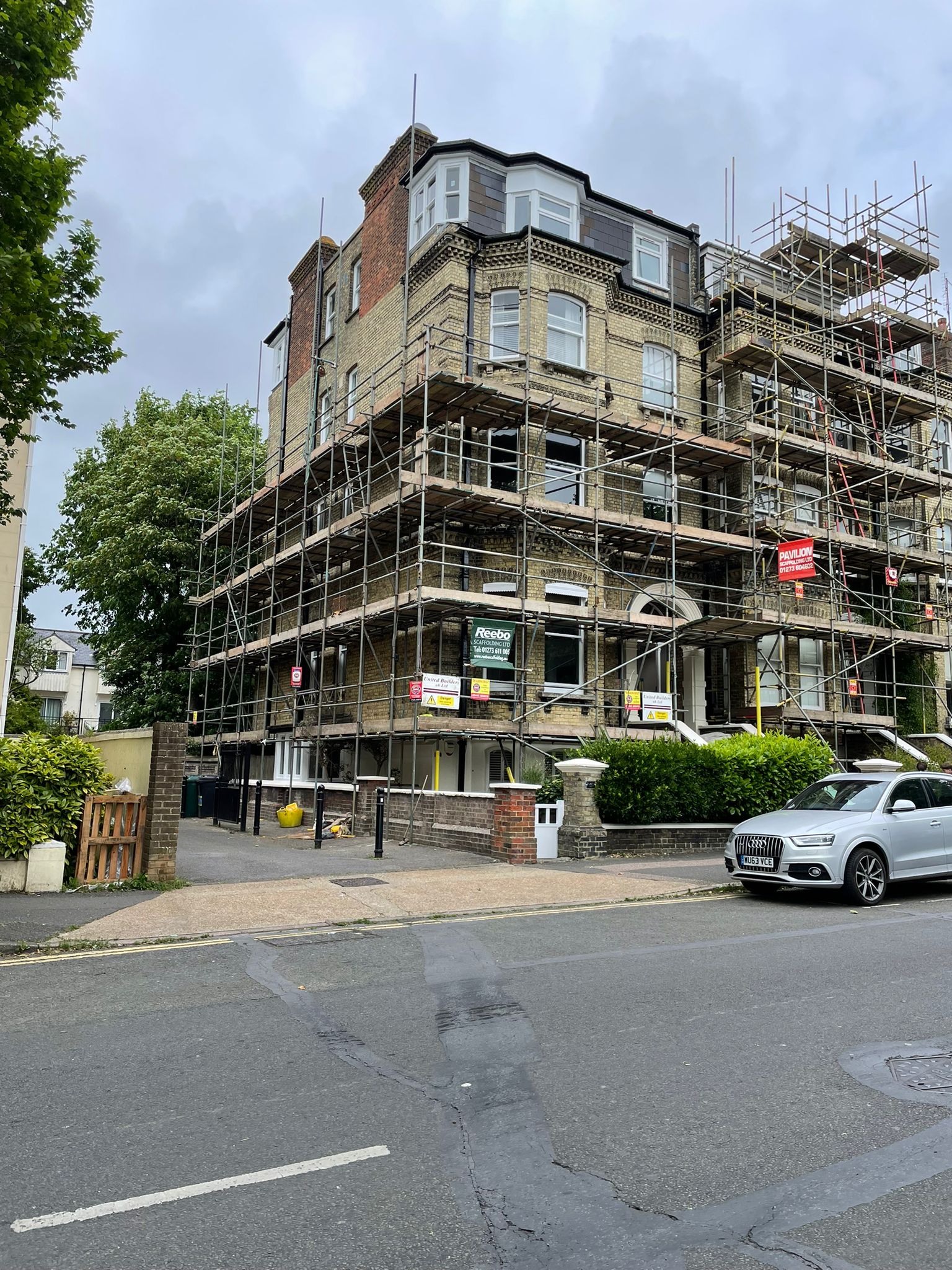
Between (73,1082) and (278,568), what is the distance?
23762 millimetres

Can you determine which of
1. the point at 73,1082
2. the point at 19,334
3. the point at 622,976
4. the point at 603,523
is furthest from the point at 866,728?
the point at 73,1082

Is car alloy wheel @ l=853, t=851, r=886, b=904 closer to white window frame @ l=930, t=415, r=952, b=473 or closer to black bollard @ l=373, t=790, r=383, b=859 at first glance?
black bollard @ l=373, t=790, r=383, b=859

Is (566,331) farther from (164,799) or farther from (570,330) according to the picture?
(164,799)

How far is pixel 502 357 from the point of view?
914 inches

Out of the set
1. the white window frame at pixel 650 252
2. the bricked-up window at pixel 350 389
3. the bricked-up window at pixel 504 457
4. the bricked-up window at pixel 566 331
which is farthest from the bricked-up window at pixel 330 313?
the bricked-up window at pixel 504 457

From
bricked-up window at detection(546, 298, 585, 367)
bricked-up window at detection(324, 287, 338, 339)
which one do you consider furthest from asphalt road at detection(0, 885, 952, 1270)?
bricked-up window at detection(324, 287, 338, 339)

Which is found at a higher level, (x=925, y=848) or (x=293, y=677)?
(x=293, y=677)

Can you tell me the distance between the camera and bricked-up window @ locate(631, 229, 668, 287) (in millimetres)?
26984

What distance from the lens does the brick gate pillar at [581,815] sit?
1562 centimetres

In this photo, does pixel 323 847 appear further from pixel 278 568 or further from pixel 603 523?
pixel 278 568

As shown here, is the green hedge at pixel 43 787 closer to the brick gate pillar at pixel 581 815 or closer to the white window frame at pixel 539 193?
the brick gate pillar at pixel 581 815

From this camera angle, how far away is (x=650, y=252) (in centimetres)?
2738

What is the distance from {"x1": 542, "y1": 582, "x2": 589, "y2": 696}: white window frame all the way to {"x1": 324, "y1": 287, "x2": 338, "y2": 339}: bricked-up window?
41.5 feet

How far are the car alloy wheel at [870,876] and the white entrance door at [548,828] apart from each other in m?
5.44
